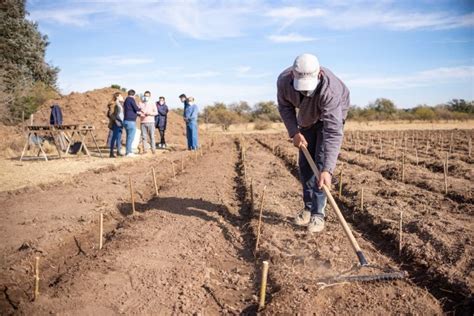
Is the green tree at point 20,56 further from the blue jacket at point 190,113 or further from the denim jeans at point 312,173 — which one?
the denim jeans at point 312,173

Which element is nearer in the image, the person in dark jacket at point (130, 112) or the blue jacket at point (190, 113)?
the person in dark jacket at point (130, 112)

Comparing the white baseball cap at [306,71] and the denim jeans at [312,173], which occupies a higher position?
the white baseball cap at [306,71]

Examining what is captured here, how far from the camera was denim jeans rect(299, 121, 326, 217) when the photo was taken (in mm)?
4117

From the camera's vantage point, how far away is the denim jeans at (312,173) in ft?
13.5

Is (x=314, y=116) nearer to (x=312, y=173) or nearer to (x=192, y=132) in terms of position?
(x=312, y=173)

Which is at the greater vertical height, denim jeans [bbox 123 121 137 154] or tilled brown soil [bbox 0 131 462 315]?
denim jeans [bbox 123 121 137 154]

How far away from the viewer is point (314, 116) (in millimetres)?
3994

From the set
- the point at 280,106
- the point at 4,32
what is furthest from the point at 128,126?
the point at 4,32

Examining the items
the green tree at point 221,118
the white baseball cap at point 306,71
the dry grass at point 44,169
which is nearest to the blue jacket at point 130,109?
the dry grass at point 44,169

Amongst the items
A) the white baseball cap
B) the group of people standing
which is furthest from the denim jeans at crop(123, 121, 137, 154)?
the white baseball cap

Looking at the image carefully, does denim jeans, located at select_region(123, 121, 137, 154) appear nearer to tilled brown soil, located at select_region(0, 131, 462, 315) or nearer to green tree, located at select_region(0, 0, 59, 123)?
tilled brown soil, located at select_region(0, 131, 462, 315)

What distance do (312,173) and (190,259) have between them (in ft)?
5.59

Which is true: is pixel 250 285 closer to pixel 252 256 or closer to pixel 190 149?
pixel 252 256

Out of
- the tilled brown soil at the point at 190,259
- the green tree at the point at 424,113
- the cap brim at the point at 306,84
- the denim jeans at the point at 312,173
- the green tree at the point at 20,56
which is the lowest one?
the tilled brown soil at the point at 190,259
